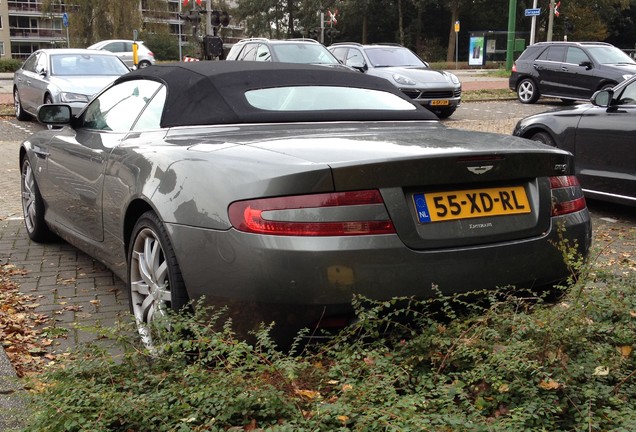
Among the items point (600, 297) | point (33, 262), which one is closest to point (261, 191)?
point (600, 297)

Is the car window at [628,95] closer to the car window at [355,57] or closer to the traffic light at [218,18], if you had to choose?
the car window at [355,57]

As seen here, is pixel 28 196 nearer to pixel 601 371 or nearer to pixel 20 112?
pixel 601 371

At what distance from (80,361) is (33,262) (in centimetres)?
296

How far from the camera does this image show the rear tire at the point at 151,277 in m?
3.34

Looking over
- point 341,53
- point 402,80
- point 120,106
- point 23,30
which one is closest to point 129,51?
point 341,53

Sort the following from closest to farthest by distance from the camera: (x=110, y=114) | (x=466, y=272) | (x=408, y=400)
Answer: (x=408, y=400), (x=466, y=272), (x=110, y=114)

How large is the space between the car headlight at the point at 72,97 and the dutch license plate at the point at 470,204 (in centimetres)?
1172

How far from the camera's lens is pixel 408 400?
2627 millimetres

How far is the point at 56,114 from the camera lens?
543 centimetres

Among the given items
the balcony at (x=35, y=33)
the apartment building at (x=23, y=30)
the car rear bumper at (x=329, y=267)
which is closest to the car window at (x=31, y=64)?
the car rear bumper at (x=329, y=267)

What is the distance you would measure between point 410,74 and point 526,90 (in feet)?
19.7

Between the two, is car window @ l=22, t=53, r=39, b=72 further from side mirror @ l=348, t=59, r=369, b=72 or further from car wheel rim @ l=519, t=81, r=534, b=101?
car wheel rim @ l=519, t=81, r=534, b=101

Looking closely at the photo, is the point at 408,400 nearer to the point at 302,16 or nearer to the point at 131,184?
the point at 131,184

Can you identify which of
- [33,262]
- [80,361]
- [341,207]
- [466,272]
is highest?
[341,207]
